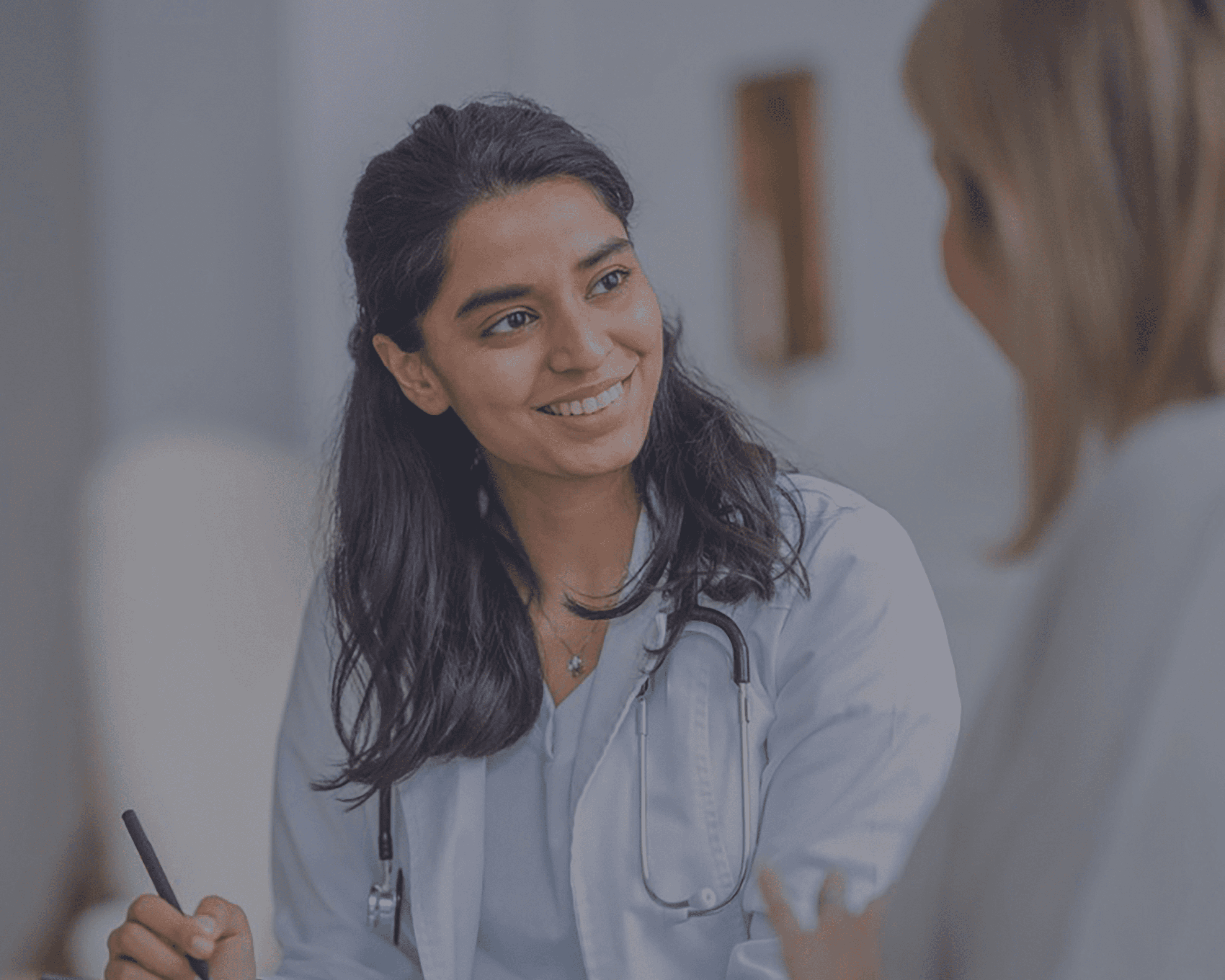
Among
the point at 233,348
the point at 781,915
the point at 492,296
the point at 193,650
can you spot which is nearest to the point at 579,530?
the point at 492,296

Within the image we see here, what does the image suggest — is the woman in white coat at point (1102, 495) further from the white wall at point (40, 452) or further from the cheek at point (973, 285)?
the white wall at point (40, 452)

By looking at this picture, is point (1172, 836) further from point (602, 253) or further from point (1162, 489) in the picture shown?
point (602, 253)

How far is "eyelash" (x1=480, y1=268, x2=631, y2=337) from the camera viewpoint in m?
0.86

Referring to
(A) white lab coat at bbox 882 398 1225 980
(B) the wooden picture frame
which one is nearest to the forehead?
(A) white lab coat at bbox 882 398 1225 980

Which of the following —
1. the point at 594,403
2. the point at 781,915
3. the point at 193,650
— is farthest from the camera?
the point at 193,650

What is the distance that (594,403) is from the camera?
0.87 metres

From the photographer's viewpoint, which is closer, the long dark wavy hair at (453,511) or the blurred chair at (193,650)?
the long dark wavy hair at (453,511)

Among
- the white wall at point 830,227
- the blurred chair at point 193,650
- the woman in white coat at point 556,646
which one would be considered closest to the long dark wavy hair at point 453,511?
the woman in white coat at point 556,646

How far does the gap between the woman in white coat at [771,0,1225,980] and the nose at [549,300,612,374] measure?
407 mm

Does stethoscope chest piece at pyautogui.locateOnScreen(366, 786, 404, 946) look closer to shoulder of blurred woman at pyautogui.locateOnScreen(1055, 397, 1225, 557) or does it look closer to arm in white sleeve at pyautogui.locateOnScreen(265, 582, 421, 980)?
arm in white sleeve at pyautogui.locateOnScreen(265, 582, 421, 980)

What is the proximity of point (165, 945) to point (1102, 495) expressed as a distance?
622 mm

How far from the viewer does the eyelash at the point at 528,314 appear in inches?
33.9

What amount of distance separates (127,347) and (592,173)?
1.12m

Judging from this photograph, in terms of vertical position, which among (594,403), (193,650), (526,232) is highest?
(526,232)
